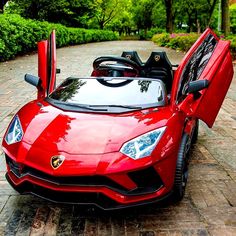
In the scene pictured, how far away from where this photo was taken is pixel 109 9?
5700 cm

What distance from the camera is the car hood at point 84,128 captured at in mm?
3016

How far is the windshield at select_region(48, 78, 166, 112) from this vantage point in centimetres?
373

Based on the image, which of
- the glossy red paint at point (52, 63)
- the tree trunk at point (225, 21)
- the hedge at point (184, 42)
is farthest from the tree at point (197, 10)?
the glossy red paint at point (52, 63)

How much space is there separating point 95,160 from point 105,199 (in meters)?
0.31

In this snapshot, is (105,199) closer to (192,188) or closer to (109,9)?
(192,188)

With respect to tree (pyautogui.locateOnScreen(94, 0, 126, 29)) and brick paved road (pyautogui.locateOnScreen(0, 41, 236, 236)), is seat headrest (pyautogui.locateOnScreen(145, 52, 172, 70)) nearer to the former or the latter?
brick paved road (pyautogui.locateOnScreen(0, 41, 236, 236))

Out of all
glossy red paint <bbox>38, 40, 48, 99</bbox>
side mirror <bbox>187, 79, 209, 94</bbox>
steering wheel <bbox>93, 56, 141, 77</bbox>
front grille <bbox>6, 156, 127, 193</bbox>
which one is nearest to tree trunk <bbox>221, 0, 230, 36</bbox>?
steering wheel <bbox>93, 56, 141, 77</bbox>

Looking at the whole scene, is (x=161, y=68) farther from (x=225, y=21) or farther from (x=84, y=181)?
(x=225, y=21)

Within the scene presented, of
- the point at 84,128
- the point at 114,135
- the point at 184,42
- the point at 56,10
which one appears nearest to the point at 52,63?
the point at 84,128

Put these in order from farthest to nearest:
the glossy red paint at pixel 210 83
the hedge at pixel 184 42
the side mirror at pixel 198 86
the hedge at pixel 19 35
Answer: the hedge at pixel 184 42, the hedge at pixel 19 35, the glossy red paint at pixel 210 83, the side mirror at pixel 198 86

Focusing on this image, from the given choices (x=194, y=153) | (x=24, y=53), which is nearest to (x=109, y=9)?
(x=24, y=53)

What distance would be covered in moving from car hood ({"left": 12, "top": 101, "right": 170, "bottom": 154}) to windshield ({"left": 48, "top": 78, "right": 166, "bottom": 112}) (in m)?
0.20

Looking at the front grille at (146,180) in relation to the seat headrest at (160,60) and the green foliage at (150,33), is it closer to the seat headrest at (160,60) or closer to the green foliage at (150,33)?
the seat headrest at (160,60)

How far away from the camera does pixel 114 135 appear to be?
3104 mm
